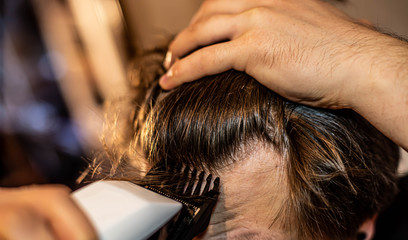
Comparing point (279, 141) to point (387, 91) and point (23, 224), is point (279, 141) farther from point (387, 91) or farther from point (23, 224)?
point (23, 224)

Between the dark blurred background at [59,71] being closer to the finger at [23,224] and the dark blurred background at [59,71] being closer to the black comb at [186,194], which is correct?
the black comb at [186,194]

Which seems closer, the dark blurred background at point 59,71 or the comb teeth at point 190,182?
the comb teeth at point 190,182

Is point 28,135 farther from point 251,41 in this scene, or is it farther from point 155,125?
point 251,41

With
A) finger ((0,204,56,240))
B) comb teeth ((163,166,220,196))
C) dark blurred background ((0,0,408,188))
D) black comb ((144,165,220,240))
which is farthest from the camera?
dark blurred background ((0,0,408,188))

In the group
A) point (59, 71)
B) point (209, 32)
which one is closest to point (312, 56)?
point (209, 32)

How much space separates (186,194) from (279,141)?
0.24 m

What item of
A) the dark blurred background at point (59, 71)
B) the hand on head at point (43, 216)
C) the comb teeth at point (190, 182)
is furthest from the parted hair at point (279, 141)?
the dark blurred background at point (59, 71)

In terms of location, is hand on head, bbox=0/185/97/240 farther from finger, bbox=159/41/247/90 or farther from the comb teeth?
finger, bbox=159/41/247/90

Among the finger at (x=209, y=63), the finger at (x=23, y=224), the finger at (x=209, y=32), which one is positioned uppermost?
the finger at (x=209, y=32)

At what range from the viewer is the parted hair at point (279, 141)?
63cm

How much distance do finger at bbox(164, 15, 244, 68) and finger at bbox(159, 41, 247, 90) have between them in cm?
4

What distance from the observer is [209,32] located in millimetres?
665

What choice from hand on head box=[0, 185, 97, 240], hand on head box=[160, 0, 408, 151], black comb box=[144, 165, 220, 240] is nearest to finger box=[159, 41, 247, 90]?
hand on head box=[160, 0, 408, 151]

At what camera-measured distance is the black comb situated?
484mm
